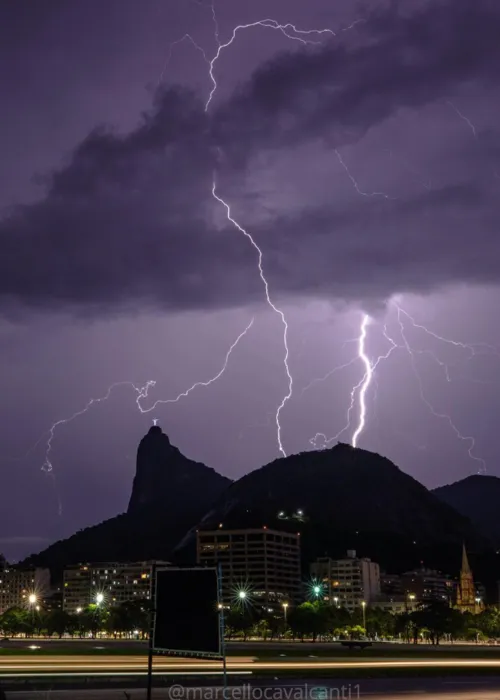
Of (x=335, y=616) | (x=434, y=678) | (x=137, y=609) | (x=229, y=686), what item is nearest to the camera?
(x=229, y=686)

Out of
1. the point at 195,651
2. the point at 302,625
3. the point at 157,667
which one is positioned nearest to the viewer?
the point at 195,651

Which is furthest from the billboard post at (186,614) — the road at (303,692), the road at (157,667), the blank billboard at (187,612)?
the road at (157,667)

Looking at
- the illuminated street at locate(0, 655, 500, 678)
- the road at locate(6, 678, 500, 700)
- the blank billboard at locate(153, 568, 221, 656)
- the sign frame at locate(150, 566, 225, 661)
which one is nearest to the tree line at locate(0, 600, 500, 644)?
the illuminated street at locate(0, 655, 500, 678)

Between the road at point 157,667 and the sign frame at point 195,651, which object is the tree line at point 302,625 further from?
the sign frame at point 195,651

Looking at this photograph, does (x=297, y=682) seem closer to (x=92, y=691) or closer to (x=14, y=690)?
(x=92, y=691)

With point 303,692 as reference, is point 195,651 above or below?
above

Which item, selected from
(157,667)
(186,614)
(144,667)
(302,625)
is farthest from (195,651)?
(302,625)

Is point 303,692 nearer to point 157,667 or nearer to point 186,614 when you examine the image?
point 157,667

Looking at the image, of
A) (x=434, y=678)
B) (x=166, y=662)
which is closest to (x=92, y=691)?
(x=166, y=662)
